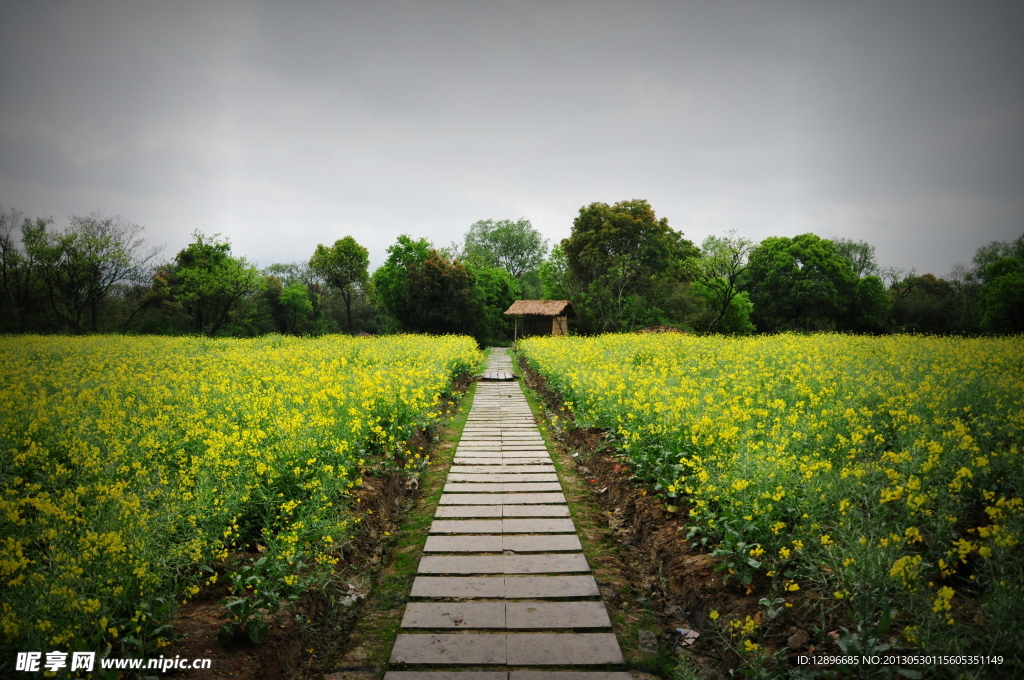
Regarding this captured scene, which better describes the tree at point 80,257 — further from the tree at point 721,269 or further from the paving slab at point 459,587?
the tree at point 721,269

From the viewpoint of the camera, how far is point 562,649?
9.62 ft

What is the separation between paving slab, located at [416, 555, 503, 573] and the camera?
389 cm

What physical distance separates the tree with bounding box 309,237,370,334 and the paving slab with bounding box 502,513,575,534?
127 feet

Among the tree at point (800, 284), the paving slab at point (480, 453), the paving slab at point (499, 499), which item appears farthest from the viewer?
the tree at point (800, 284)

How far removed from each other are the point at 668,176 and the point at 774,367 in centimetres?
1664

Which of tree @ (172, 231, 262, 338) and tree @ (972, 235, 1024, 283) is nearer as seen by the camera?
tree @ (172, 231, 262, 338)

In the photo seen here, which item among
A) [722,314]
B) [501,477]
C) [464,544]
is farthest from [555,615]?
[722,314]

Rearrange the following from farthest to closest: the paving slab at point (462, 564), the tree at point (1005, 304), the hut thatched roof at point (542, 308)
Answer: the hut thatched roof at point (542, 308), the tree at point (1005, 304), the paving slab at point (462, 564)

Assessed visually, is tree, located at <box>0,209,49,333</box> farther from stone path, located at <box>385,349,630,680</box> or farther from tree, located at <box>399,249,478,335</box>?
tree, located at <box>399,249,478,335</box>

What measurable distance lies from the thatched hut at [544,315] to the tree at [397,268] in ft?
30.0

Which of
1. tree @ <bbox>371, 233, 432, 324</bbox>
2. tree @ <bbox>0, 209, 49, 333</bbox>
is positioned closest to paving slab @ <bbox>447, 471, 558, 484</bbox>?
tree @ <bbox>0, 209, 49, 333</bbox>

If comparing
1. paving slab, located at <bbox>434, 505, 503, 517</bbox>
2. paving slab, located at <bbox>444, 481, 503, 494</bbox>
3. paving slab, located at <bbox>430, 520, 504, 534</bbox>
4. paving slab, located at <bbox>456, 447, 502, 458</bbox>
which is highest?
paving slab, located at <bbox>456, 447, 502, 458</bbox>

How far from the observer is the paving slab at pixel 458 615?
317cm

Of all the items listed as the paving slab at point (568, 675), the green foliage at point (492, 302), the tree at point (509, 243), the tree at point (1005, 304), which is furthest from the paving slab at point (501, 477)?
the tree at point (509, 243)
